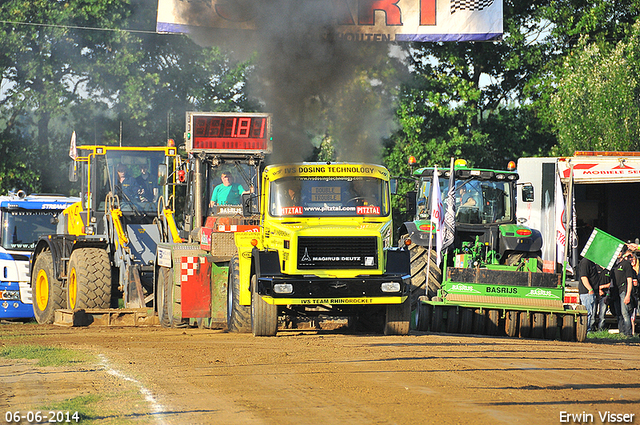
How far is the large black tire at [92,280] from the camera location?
15508mm

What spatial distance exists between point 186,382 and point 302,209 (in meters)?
4.30

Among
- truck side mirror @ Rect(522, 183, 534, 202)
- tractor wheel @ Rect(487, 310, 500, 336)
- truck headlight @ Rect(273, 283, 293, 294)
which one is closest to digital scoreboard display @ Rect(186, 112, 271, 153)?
truck headlight @ Rect(273, 283, 293, 294)

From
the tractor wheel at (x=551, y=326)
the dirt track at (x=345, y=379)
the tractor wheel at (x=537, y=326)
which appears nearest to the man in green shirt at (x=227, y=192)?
the dirt track at (x=345, y=379)

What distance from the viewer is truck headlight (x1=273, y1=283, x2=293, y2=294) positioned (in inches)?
457

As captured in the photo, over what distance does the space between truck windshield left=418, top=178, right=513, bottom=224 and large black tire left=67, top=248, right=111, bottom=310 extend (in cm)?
624

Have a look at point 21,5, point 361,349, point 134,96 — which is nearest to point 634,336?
point 361,349

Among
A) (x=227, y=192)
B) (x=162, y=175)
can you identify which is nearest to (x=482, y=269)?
(x=227, y=192)

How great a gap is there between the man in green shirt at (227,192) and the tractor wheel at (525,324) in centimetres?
490

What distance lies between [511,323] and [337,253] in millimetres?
3616

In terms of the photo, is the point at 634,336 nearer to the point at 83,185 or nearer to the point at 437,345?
the point at 437,345

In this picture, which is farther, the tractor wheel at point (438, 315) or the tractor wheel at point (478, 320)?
the tractor wheel at point (438, 315)

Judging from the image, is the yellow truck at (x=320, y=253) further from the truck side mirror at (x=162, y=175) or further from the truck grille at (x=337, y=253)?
the truck side mirror at (x=162, y=175)

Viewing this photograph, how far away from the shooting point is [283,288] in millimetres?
11617

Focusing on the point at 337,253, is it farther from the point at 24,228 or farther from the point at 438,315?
the point at 24,228
